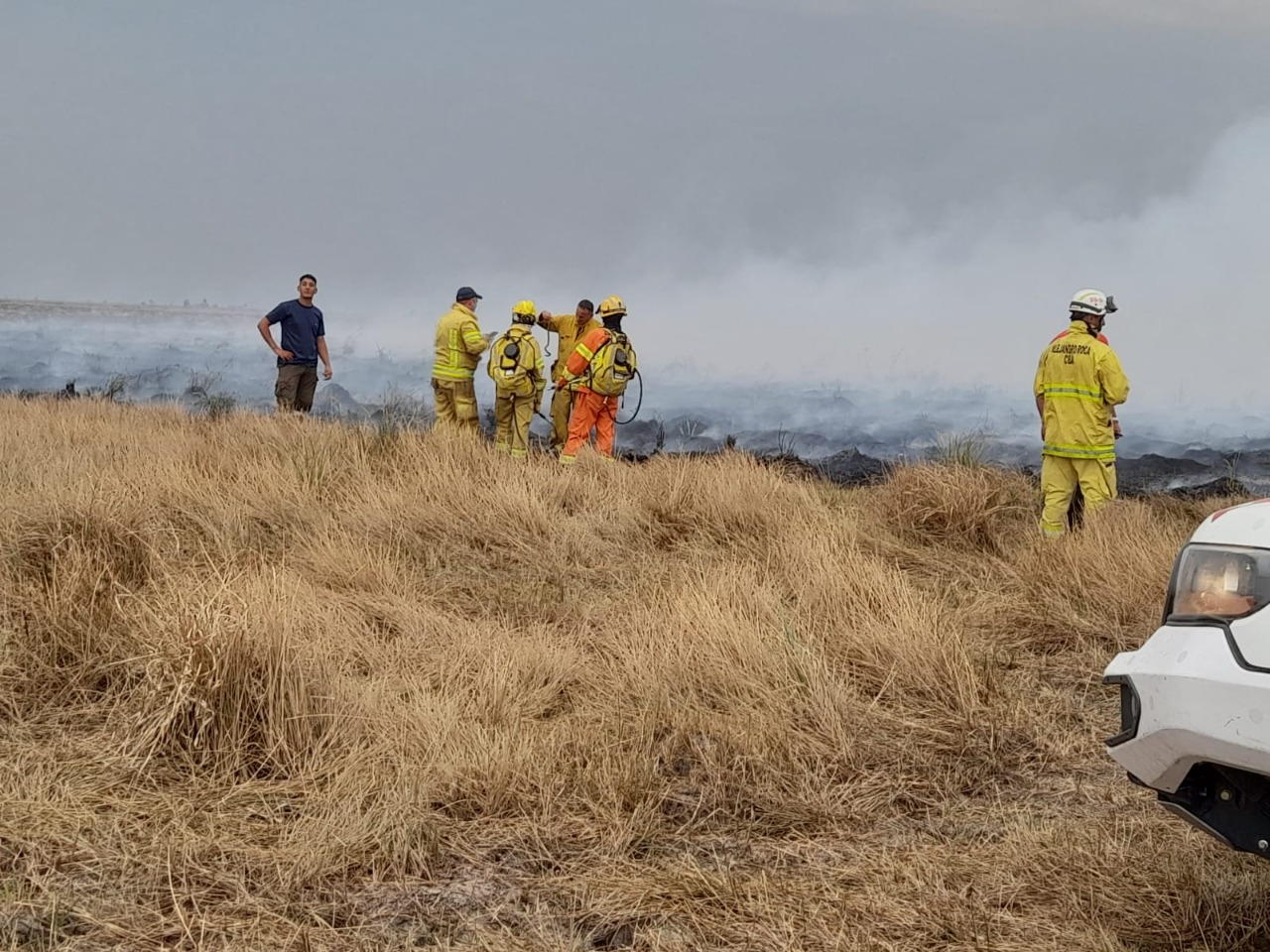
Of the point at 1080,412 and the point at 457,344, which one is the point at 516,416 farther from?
the point at 1080,412

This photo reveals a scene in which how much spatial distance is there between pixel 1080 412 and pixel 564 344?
23.0ft

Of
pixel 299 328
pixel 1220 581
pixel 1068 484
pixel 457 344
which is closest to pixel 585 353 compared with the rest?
pixel 457 344

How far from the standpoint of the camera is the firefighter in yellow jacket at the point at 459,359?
486 inches

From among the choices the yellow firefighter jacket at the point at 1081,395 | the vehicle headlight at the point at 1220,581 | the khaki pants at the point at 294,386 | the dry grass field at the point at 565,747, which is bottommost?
the dry grass field at the point at 565,747

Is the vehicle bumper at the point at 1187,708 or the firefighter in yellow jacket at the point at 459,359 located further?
the firefighter in yellow jacket at the point at 459,359

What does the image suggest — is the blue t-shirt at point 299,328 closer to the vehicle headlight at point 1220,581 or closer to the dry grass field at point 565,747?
the dry grass field at point 565,747

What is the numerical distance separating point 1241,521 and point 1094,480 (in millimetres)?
6213

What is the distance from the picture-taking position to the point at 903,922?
3031 mm

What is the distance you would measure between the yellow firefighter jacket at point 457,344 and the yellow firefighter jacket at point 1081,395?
6002mm

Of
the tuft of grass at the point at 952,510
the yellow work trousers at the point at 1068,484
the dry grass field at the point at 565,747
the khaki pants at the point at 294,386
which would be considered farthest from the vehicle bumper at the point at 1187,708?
the khaki pants at the point at 294,386

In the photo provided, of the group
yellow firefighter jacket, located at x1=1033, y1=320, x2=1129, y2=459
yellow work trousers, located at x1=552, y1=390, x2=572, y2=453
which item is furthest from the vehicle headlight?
yellow work trousers, located at x1=552, y1=390, x2=572, y2=453

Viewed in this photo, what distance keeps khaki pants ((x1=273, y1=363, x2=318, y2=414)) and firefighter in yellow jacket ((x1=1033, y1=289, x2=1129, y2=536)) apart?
8.09 m

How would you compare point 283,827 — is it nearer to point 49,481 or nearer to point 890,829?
point 890,829

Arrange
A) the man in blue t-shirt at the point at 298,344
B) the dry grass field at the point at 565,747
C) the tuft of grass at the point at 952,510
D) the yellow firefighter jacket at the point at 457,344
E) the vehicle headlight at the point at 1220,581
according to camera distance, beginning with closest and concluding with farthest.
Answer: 1. the vehicle headlight at the point at 1220,581
2. the dry grass field at the point at 565,747
3. the tuft of grass at the point at 952,510
4. the yellow firefighter jacket at the point at 457,344
5. the man in blue t-shirt at the point at 298,344
